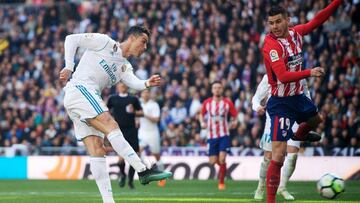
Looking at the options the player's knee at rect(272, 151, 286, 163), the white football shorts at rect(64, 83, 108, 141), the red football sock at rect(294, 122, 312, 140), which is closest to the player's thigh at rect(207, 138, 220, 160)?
the red football sock at rect(294, 122, 312, 140)

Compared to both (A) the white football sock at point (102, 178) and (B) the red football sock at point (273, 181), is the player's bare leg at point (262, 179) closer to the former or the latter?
(B) the red football sock at point (273, 181)

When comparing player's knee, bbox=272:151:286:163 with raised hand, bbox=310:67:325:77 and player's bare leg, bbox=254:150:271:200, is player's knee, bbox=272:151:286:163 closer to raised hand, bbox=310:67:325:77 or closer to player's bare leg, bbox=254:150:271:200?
raised hand, bbox=310:67:325:77

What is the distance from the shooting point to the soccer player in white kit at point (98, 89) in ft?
38.3

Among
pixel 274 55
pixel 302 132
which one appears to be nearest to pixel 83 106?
pixel 274 55

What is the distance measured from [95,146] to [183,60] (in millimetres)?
17555

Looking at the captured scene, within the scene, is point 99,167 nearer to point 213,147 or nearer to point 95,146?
point 95,146

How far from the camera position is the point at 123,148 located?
38.0 feet

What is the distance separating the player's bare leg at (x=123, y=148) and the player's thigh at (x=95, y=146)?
0.93 ft

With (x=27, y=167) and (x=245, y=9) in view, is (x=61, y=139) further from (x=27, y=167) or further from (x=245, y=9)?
(x=245, y=9)

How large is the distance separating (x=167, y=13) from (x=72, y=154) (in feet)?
21.5

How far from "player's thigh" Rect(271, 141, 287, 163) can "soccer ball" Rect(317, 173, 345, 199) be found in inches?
120

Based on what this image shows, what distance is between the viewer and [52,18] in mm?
33969

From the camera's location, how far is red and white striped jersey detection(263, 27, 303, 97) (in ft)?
38.1

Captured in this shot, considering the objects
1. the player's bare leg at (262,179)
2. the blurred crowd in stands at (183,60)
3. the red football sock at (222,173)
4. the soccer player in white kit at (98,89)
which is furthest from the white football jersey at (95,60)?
the blurred crowd in stands at (183,60)
